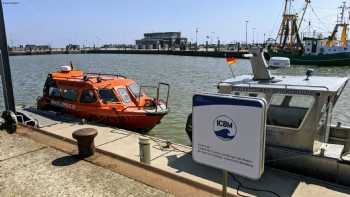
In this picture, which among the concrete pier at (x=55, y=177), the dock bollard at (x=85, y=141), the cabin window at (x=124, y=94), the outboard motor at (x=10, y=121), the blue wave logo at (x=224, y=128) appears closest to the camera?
the blue wave logo at (x=224, y=128)

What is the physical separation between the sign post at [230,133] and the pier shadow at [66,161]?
11.6ft

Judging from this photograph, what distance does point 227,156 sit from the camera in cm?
345

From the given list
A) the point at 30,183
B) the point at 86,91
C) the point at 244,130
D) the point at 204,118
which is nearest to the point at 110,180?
the point at 30,183

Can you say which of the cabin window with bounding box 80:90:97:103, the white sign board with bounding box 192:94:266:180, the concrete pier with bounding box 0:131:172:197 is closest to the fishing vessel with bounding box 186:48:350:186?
the concrete pier with bounding box 0:131:172:197

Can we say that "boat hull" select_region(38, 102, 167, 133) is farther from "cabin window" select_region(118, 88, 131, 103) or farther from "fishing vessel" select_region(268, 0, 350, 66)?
"fishing vessel" select_region(268, 0, 350, 66)

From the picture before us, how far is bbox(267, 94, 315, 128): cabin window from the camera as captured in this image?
7719mm

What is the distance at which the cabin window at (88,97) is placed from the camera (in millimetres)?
11984

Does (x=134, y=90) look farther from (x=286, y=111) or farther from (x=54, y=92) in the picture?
(x=286, y=111)

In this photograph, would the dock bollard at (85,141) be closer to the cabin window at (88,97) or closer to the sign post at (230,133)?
the sign post at (230,133)

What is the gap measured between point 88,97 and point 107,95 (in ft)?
2.43

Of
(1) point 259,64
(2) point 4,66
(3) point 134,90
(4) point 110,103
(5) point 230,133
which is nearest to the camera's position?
(5) point 230,133

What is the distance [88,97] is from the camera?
12.1 m

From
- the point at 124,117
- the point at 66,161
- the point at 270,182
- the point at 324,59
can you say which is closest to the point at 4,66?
the point at 124,117

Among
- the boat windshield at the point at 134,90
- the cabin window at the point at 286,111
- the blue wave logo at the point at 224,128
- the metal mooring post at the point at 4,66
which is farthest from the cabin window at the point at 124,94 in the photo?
the blue wave logo at the point at 224,128
